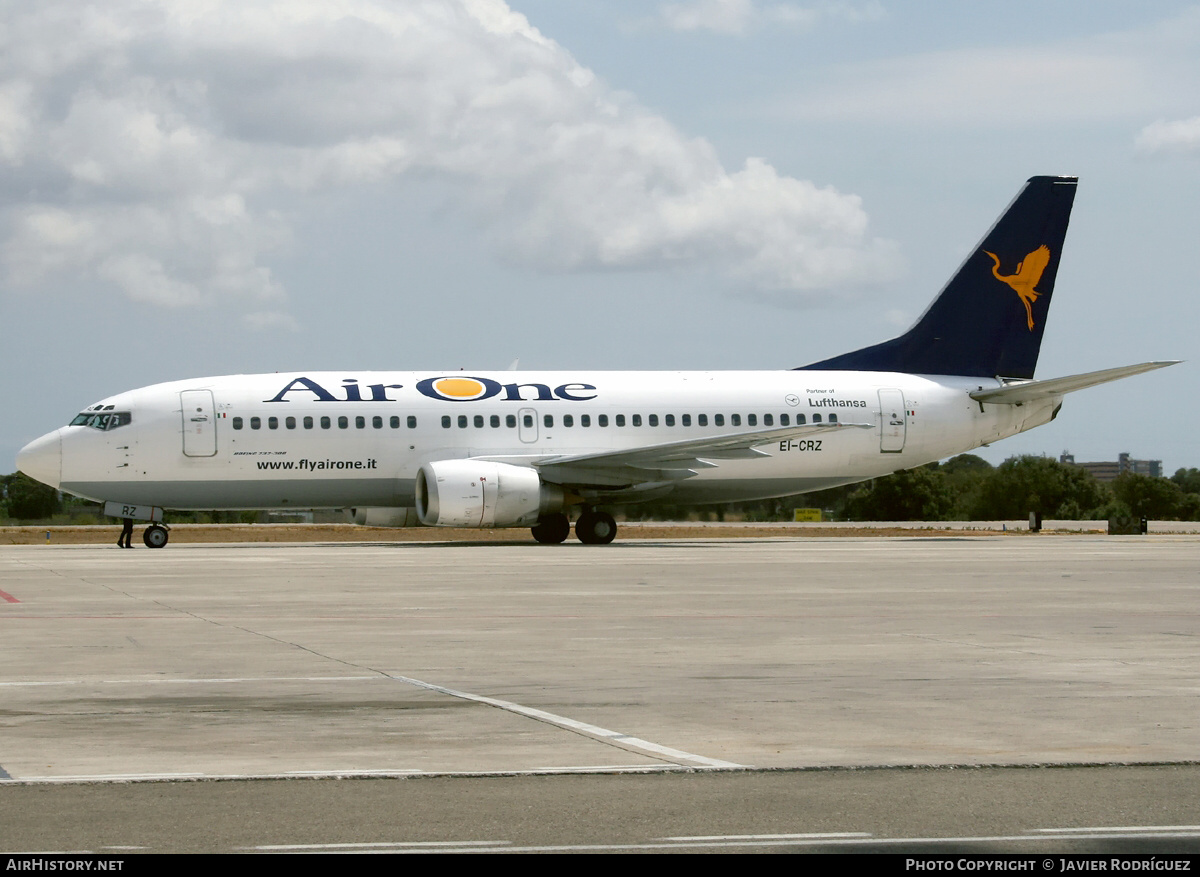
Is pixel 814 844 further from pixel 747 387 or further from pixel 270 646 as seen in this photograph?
pixel 747 387

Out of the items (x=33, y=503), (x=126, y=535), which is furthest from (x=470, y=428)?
(x=33, y=503)

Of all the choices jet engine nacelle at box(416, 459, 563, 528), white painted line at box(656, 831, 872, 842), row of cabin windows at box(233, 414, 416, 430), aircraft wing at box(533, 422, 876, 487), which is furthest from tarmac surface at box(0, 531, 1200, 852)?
row of cabin windows at box(233, 414, 416, 430)

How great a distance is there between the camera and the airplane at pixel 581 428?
35.9 m

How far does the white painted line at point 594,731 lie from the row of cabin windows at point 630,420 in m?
26.2

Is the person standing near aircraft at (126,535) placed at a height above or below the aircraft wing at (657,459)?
below

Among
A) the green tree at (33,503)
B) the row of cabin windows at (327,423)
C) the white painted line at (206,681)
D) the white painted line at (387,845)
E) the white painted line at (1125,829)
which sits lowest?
the white painted line at (1125,829)

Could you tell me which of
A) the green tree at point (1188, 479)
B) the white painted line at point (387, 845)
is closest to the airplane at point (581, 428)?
the white painted line at point (387, 845)

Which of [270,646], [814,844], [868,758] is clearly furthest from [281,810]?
[270,646]

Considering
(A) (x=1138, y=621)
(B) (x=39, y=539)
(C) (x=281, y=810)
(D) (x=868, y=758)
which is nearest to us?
(C) (x=281, y=810)

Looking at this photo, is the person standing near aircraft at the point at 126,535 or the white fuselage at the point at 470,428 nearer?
the white fuselage at the point at 470,428

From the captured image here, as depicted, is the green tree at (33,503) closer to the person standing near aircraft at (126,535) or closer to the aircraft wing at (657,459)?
the person standing near aircraft at (126,535)

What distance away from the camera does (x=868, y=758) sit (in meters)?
8.36

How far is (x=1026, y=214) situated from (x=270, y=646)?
33048 millimetres

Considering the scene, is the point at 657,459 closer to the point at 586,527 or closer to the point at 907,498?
the point at 586,527
